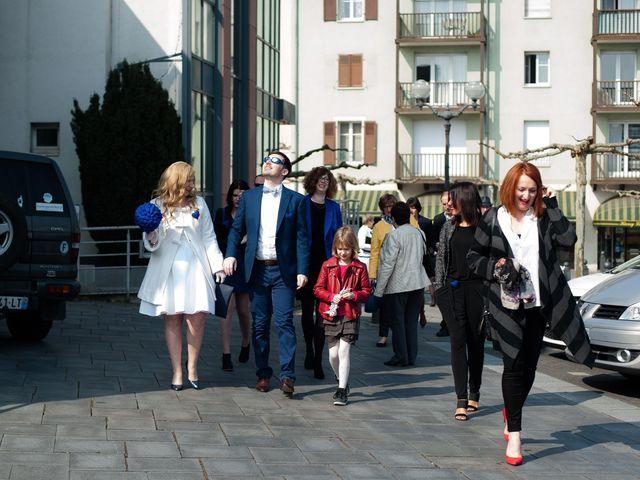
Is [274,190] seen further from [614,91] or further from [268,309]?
[614,91]

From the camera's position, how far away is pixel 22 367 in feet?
33.8

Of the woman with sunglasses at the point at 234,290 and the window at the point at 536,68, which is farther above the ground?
the window at the point at 536,68

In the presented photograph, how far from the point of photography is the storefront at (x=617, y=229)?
46.8m

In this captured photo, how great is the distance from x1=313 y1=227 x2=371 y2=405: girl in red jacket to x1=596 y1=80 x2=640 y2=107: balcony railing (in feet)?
127

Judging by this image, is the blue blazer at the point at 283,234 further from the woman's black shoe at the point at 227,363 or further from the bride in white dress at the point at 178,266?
the woman's black shoe at the point at 227,363

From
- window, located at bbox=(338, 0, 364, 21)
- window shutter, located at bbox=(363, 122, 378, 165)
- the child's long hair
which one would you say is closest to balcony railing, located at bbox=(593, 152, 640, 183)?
window shutter, located at bbox=(363, 122, 378, 165)

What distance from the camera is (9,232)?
10.9m

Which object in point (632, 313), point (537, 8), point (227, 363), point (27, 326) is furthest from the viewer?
point (537, 8)

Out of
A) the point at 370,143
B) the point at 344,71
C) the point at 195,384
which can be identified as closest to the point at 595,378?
the point at 195,384

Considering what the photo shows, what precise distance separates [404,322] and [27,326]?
390 cm

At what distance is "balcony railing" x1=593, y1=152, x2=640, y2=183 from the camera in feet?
154

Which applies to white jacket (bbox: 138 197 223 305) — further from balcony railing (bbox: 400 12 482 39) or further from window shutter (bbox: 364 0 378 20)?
window shutter (bbox: 364 0 378 20)

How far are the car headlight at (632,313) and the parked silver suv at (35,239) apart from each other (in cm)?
525

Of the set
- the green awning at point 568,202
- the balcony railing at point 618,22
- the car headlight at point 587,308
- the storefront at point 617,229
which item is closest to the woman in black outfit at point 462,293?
the car headlight at point 587,308
